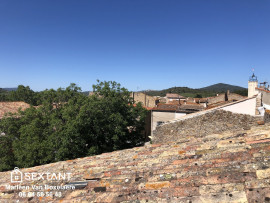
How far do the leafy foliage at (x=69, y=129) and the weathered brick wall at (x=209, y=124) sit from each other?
4168mm

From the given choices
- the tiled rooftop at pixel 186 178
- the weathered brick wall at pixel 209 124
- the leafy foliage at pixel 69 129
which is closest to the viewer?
the tiled rooftop at pixel 186 178

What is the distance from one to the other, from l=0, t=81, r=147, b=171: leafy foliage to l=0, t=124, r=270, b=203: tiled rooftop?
6048mm

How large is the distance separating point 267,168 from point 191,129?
23.2 feet

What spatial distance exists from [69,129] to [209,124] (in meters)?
8.16

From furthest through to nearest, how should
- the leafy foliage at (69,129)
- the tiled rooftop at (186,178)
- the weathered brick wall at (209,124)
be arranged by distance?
the leafy foliage at (69,129), the weathered brick wall at (209,124), the tiled rooftop at (186,178)

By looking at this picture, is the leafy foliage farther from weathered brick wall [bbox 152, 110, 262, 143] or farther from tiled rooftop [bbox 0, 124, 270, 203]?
tiled rooftop [bbox 0, 124, 270, 203]

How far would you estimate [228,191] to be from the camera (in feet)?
7.28

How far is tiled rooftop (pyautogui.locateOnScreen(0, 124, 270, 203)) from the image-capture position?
2247mm

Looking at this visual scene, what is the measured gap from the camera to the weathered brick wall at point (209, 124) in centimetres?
851

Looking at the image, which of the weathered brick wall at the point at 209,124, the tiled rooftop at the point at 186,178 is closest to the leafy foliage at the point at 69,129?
the weathered brick wall at the point at 209,124

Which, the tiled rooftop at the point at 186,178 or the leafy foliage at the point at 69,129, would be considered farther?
the leafy foliage at the point at 69,129

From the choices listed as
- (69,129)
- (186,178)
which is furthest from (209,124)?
(69,129)

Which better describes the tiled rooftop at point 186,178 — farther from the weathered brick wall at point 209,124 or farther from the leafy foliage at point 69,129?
the leafy foliage at point 69,129

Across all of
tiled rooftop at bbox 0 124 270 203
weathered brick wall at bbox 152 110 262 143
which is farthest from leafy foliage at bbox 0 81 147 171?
tiled rooftop at bbox 0 124 270 203
